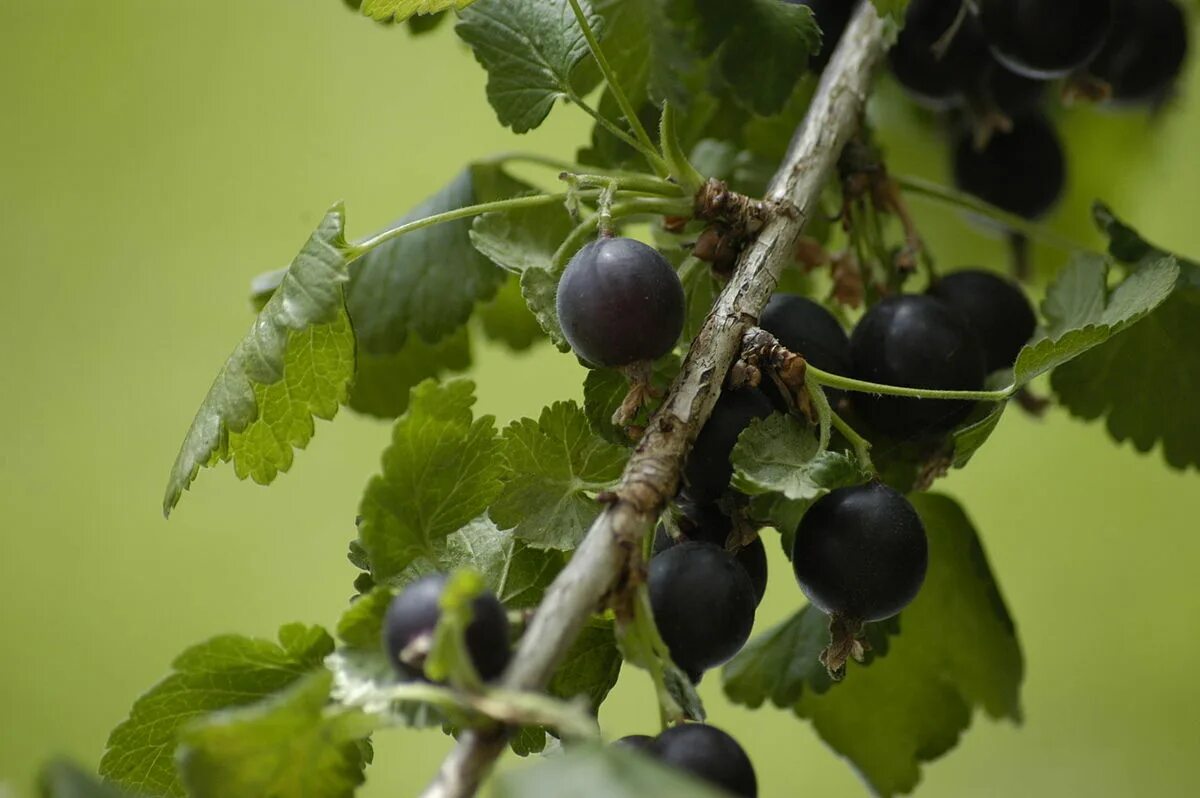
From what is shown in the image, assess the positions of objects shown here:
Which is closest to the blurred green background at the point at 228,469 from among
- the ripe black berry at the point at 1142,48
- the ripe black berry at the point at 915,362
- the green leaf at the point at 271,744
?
the ripe black berry at the point at 1142,48

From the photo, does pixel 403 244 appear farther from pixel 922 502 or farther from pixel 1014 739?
pixel 1014 739

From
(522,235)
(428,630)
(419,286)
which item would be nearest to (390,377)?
(419,286)

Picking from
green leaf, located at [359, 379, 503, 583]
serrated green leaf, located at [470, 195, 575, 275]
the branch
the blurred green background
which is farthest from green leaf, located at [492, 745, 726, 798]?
the blurred green background

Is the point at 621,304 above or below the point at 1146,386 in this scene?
above

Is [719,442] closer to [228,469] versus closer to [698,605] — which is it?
[698,605]

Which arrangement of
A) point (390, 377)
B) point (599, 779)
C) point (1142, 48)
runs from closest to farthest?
point (599, 779) < point (390, 377) < point (1142, 48)

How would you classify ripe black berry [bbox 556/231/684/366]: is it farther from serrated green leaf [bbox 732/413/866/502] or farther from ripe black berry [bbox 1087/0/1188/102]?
ripe black berry [bbox 1087/0/1188/102]

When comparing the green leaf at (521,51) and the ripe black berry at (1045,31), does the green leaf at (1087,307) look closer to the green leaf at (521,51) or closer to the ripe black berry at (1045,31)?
the ripe black berry at (1045,31)
